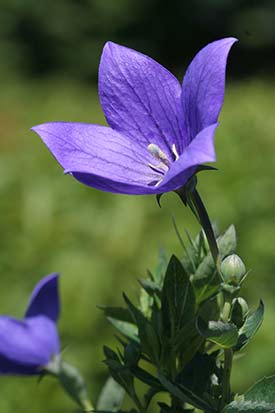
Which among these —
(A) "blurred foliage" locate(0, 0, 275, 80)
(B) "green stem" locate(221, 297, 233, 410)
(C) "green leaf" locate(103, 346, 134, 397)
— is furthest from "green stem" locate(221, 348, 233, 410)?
(A) "blurred foliage" locate(0, 0, 275, 80)

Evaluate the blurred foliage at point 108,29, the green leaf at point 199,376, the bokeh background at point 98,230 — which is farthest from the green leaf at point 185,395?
the blurred foliage at point 108,29

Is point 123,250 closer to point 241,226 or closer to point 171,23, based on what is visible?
point 241,226

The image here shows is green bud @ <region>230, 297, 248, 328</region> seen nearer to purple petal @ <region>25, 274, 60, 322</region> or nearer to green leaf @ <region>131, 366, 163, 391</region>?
green leaf @ <region>131, 366, 163, 391</region>

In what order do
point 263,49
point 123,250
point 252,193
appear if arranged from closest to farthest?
1. point 123,250
2. point 252,193
3. point 263,49

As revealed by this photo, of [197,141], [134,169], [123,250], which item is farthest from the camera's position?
[123,250]

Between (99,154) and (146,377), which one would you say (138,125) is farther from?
(146,377)

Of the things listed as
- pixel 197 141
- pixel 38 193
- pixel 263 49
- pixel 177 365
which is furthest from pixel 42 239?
pixel 263 49

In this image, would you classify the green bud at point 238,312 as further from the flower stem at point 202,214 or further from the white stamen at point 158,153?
the white stamen at point 158,153
